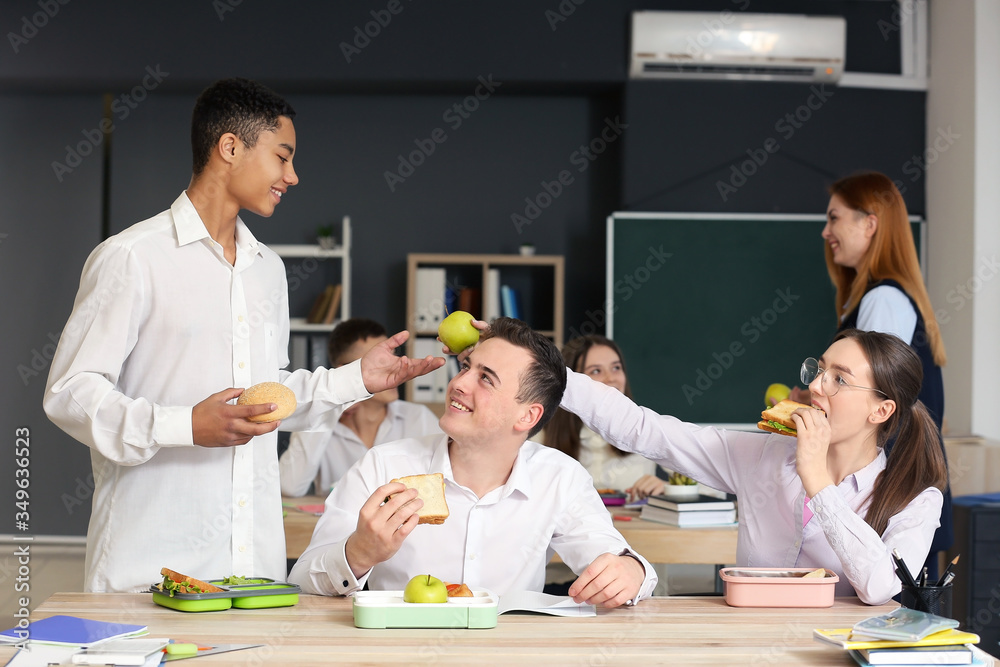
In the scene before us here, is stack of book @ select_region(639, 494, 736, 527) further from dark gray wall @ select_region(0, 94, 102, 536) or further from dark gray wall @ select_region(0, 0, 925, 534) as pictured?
dark gray wall @ select_region(0, 94, 102, 536)

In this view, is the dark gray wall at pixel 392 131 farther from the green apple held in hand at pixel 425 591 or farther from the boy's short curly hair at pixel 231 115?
the green apple held in hand at pixel 425 591

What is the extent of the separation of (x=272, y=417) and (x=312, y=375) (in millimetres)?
438

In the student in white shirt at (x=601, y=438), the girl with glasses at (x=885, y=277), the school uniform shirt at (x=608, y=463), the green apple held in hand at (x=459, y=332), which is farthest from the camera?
the school uniform shirt at (x=608, y=463)

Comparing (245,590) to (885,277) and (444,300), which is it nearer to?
(885,277)

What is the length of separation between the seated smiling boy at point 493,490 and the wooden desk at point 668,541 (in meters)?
0.97

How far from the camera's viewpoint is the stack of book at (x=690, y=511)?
→ 3.12 meters

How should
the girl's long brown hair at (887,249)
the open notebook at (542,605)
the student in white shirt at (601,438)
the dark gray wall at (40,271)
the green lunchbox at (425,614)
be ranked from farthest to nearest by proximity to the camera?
1. the dark gray wall at (40,271)
2. the student in white shirt at (601,438)
3. the girl's long brown hair at (887,249)
4. the open notebook at (542,605)
5. the green lunchbox at (425,614)

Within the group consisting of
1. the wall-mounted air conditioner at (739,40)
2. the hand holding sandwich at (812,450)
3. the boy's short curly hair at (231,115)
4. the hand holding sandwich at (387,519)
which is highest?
the wall-mounted air conditioner at (739,40)

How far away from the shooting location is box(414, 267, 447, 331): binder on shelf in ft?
17.6

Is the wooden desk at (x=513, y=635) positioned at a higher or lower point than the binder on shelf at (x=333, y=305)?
lower

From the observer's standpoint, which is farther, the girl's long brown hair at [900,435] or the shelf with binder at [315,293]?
the shelf with binder at [315,293]

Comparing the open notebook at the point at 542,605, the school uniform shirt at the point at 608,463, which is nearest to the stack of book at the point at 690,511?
the school uniform shirt at the point at 608,463

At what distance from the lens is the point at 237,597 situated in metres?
1.69

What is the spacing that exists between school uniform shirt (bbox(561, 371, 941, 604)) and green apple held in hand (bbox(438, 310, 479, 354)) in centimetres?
31
